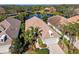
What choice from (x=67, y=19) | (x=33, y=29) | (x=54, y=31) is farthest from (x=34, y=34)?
(x=67, y=19)

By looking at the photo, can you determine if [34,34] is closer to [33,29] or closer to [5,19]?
[33,29]

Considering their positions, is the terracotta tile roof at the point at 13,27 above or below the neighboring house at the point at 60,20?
below

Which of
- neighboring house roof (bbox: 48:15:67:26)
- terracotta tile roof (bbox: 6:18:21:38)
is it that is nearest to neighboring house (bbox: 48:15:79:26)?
neighboring house roof (bbox: 48:15:67:26)

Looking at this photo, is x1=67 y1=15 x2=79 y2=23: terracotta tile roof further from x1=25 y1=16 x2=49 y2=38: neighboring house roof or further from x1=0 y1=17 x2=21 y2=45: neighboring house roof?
x1=0 y1=17 x2=21 y2=45: neighboring house roof

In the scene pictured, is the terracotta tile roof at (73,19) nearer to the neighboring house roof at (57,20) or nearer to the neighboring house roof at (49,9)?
the neighboring house roof at (57,20)

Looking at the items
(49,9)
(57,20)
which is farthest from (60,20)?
(49,9)

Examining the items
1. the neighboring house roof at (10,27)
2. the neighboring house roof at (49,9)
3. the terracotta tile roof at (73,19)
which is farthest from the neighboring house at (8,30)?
the terracotta tile roof at (73,19)
